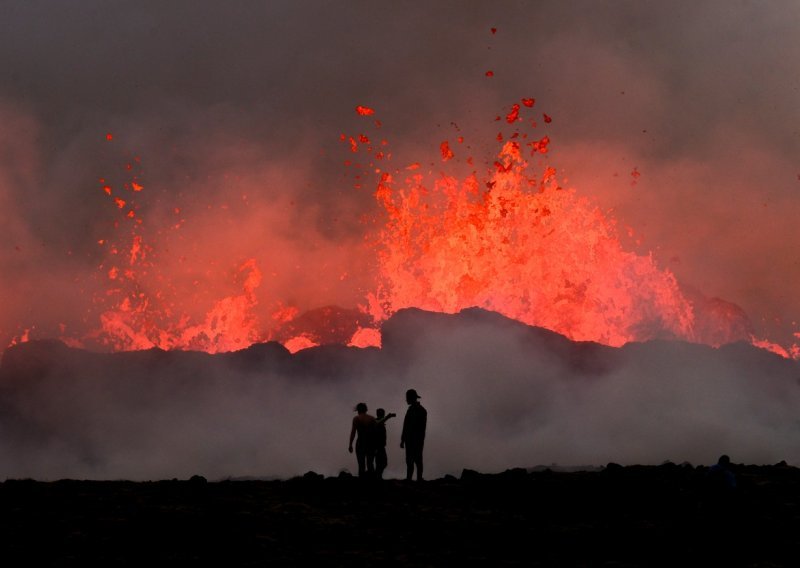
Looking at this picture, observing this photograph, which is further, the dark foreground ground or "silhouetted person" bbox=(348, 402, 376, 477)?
"silhouetted person" bbox=(348, 402, 376, 477)

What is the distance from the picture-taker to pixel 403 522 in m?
21.6

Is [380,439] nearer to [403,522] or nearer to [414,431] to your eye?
[414,431]

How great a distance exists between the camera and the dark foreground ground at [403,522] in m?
18.3

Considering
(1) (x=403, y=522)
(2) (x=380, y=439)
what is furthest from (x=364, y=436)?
(1) (x=403, y=522)

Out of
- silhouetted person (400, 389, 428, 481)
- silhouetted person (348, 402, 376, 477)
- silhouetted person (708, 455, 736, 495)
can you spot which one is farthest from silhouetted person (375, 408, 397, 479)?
silhouetted person (708, 455, 736, 495)

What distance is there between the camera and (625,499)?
979 inches

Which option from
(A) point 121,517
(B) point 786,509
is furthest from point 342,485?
(B) point 786,509

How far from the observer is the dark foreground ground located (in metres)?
18.3

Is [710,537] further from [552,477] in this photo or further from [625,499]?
[552,477]

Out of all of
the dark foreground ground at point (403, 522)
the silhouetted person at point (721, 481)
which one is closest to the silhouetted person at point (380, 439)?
the dark foreground ground at point (403, 522)

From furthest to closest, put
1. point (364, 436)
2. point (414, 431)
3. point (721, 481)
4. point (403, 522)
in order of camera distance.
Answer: point (414, 431) < point (364, 436) < point (403, 522) < point (721, 481)

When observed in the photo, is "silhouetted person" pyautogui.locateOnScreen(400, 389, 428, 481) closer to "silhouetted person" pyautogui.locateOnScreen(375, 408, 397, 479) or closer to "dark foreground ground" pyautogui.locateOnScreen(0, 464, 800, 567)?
"silhouetted person" pyautogui.locateOnScreen(375, 408, 397, 479)

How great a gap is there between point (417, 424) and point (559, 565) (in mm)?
10410

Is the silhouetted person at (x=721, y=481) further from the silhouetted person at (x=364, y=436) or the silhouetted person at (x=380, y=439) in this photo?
the silhouetted person at (x=364, y=436)
